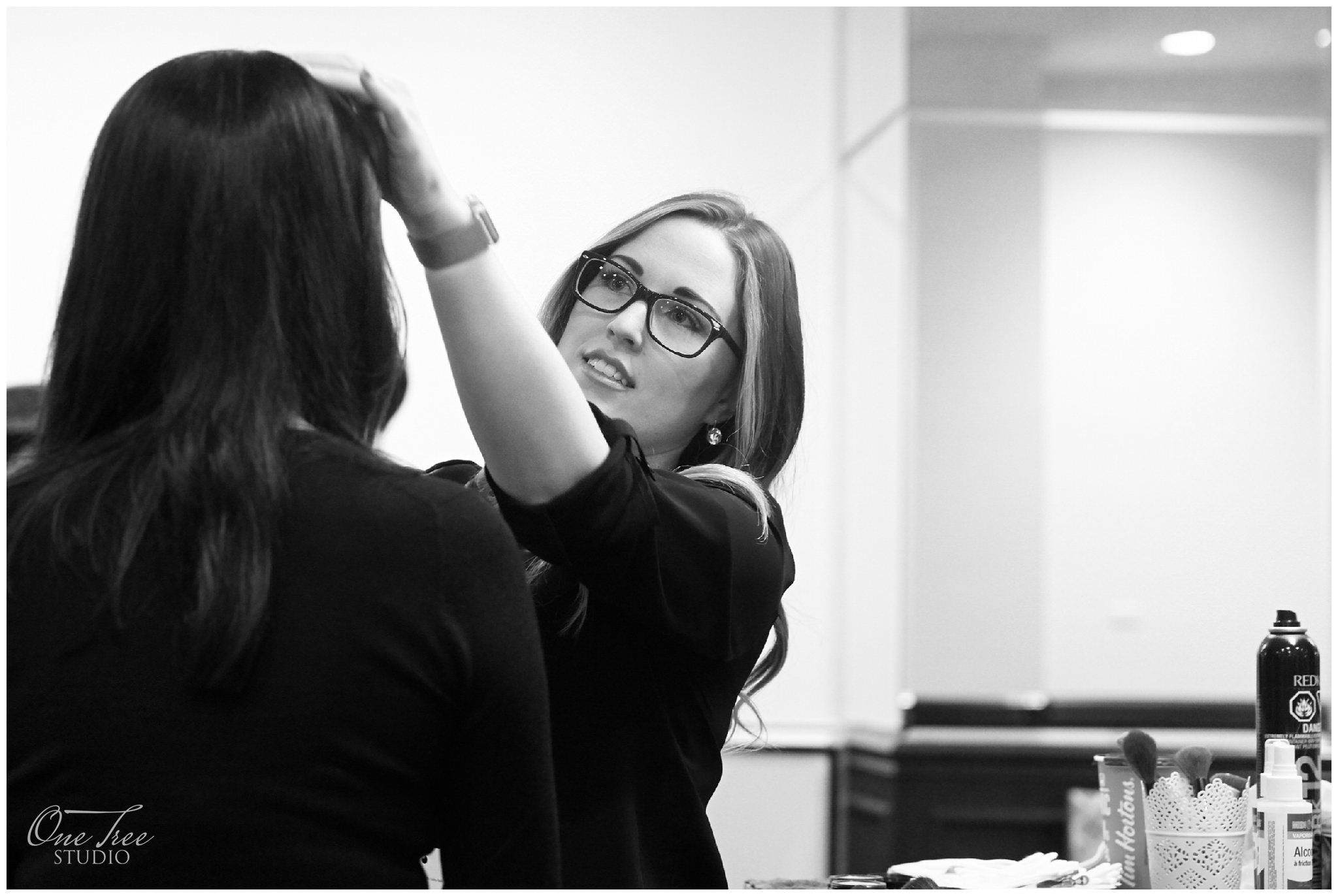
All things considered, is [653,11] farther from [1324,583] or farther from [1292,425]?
[1292,425]

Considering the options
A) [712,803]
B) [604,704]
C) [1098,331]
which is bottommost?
[712,803]

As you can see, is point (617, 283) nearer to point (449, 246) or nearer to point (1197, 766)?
point (449, 246)

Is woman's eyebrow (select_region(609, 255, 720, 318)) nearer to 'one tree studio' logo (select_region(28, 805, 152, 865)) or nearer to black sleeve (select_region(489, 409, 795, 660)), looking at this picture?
black sleeve (select_region(489, 409, 795, 660))

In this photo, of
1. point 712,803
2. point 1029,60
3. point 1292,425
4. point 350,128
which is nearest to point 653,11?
point 350,128

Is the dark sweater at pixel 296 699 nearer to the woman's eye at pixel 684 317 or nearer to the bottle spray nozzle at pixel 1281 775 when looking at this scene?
the woman's eye at pixel 684 317

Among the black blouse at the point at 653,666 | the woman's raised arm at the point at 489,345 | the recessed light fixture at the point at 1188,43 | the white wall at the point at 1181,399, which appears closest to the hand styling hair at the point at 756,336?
the black blouse at the point at 653,666

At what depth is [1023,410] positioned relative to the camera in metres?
3.32

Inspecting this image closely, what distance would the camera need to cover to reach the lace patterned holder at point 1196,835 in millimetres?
1254

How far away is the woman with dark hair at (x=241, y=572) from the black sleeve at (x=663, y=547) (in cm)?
16

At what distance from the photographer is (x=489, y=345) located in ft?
2.79

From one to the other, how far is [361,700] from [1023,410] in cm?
286

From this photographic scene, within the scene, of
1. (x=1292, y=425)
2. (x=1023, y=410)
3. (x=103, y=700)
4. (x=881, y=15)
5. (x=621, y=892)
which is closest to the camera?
(x=103, y=700)

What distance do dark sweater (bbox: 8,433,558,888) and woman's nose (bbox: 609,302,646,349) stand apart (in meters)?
0.47

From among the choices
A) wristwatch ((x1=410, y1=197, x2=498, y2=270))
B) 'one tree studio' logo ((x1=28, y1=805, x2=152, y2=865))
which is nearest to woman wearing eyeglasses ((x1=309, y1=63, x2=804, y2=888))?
wristwatch ((x1=410, y1=197, x2=498, y2=270))
